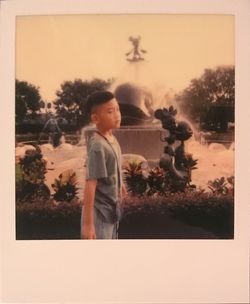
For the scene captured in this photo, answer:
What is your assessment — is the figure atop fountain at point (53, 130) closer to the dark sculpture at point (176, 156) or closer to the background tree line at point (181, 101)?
the background tree line at point (181, 101)

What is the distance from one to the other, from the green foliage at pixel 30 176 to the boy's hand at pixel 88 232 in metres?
0.13

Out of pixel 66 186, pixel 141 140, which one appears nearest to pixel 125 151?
pixel 141 140

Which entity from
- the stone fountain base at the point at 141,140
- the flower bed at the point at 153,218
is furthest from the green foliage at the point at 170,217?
the stone fountain base at the point at 141,140

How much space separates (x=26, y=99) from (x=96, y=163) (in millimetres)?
218

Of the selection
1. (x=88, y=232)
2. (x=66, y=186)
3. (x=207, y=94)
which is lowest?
(x=88, y=232)

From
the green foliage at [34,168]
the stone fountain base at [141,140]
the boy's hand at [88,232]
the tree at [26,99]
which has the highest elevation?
the tree at [26,99]

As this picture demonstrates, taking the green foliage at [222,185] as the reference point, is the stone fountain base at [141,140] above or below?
above

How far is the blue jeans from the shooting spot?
0.74 meters

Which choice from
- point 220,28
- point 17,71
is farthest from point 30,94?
point 220,28

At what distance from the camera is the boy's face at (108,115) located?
2.40 feet

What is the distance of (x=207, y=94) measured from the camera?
73 centimetres

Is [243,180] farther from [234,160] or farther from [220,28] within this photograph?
[220,28]

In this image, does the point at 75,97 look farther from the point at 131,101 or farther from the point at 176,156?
the point at 176,156

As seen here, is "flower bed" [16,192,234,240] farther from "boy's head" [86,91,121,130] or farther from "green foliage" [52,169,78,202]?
"boy's head" [86,91,121,130]
